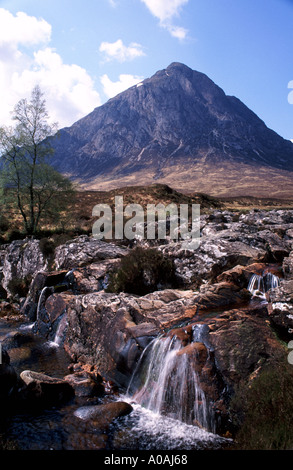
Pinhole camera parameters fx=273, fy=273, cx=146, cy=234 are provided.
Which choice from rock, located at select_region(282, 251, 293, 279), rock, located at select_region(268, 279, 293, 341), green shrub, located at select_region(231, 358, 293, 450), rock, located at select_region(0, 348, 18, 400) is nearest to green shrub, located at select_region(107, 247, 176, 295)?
rock, located at select_region(282, 251, 293, 279)

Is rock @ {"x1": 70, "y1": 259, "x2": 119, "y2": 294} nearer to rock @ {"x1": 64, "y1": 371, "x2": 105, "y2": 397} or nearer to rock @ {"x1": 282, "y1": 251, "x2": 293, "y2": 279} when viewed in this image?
rock @ {"x1": 64, "y1": 371, "x2": 105, "y2": 397}

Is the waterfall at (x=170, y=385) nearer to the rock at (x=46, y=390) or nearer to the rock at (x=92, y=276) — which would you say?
the rock at (x=46, y=390)

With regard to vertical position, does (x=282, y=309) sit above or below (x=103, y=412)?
above

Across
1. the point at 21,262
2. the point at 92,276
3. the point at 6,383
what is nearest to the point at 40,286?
the point at 92,276

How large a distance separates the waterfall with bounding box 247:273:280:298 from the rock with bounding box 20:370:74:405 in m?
7.57

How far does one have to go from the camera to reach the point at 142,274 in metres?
13.7

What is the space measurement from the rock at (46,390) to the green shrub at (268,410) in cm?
480

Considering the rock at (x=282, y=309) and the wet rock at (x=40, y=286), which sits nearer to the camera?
the rock at (x=282, y=309)

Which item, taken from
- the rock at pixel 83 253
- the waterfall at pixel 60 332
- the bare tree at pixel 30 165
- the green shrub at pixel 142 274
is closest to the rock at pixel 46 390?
the waterfall at pixel 60 332

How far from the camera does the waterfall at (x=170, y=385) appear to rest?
22.5ft

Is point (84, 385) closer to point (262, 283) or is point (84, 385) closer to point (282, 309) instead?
point (282, 309)

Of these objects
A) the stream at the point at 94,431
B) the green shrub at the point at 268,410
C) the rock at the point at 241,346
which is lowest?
the stream at the point at 94,431

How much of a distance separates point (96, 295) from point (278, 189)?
424 ft

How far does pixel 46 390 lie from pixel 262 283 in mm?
8705
